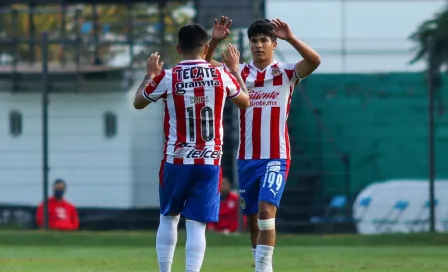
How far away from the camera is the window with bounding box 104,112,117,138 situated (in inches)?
793

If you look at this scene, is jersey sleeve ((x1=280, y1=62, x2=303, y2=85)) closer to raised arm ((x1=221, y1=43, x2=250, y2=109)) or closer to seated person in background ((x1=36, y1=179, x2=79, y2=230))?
raised arm ((x1=221, y1=43, x2=250, y2=109))

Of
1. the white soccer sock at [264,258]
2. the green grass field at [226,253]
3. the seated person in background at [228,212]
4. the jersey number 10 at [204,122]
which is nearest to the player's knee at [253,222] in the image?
the white soccer sock at [264,258]

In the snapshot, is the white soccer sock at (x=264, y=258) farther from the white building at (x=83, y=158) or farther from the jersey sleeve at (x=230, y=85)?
the white building at (x=83, y=158)

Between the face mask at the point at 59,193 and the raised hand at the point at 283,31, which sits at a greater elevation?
the raised hand at the point at 283,31

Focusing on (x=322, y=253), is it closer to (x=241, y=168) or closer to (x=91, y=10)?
(x=241, y=168)

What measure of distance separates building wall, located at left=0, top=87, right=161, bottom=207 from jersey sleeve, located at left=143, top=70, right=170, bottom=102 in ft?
30.8

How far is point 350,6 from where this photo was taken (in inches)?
1054

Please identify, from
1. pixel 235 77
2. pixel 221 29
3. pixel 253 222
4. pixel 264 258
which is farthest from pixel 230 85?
pixel 253 222

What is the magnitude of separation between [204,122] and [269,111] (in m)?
1.39

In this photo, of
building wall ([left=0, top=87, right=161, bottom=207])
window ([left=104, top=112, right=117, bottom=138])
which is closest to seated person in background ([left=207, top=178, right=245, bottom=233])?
building wall ([left=0, top=87, right=161, bottom=207])

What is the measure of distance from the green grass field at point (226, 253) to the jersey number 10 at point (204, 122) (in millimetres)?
2896

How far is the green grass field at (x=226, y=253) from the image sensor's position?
12203mm

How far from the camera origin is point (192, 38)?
8977 mm

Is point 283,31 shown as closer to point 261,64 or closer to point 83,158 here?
point 261,64
